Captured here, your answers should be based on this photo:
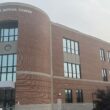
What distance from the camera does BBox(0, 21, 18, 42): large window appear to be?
38.0 meters

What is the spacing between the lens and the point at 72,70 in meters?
43.6

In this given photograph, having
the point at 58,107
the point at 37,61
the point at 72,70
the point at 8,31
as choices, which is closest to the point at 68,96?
the point at 58,107

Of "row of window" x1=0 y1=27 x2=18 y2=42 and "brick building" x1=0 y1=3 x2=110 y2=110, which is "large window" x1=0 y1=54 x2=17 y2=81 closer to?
"brick building" x1=0 y1=3 x2=110 y2=110

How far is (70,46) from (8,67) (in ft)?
42.1

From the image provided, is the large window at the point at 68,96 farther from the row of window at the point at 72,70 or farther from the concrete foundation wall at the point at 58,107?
the row of window at the point at 72,70

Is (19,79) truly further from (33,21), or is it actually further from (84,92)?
(84,92)

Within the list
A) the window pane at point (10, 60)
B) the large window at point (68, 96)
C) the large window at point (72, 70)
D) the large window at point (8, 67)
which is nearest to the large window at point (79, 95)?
the large window at point (68, 96)

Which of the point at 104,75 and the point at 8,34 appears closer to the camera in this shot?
the point at 8,34

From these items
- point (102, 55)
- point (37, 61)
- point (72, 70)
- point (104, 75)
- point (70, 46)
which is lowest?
point (104, 75)

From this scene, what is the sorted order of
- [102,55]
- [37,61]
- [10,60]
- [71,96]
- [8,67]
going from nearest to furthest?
[8,67]
[37,61]
[10,60]
[71,96]
[102,55]

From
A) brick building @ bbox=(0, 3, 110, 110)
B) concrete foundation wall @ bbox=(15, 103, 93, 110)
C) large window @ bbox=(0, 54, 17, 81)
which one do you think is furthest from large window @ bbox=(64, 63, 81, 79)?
large window @ bbox=(0, 54, 17, 81)

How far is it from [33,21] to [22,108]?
12.9 meters

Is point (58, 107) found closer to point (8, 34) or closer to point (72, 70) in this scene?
point (72, 70)

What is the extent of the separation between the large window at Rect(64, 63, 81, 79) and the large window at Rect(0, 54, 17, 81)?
9.72m
